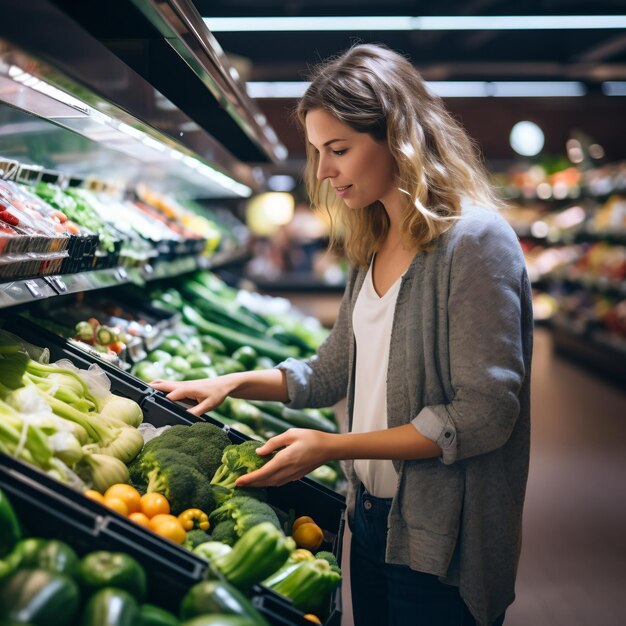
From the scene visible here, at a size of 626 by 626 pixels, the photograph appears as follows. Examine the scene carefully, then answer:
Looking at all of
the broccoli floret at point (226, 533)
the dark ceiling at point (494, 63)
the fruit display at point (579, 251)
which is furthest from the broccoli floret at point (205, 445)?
the dark ceiling at point (494, 63)

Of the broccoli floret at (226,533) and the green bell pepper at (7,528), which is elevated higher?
the green bell pepper at (7,528)

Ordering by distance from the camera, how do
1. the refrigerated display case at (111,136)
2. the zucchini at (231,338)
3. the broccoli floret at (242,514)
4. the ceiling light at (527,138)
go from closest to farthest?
the refrigerated display case at (111,136), the broccoli floret at (242,514), the zucchini at (231,338), the ceiling light at (527,138)

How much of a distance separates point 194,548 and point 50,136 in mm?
1977

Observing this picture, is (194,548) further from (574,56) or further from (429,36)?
(574,56)

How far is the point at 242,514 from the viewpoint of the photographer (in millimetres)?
1500

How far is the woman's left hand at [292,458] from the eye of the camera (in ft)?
5.12

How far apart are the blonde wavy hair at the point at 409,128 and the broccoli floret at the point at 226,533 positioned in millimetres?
740

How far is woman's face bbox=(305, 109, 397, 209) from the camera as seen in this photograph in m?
1.73

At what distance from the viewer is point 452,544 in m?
1.65

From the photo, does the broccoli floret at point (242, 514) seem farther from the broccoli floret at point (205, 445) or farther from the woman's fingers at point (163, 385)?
the woman's fingers at point (163, 385)

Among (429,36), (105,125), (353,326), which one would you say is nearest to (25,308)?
(105,125)

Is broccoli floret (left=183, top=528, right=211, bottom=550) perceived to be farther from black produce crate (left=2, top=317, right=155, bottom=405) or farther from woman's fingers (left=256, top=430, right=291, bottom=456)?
black produce crate (left=2, top=317, right=155, bottom=405)

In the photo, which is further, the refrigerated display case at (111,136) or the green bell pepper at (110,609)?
the refrigerated display case at (111,136)

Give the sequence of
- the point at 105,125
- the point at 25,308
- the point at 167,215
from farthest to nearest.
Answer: the point at 167,215 → the point at 25,308 → the point at 105,125
